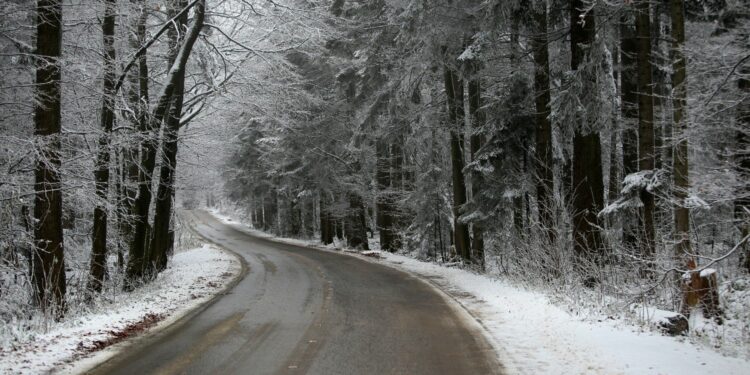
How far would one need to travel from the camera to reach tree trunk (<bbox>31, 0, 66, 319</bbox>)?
9711 mm

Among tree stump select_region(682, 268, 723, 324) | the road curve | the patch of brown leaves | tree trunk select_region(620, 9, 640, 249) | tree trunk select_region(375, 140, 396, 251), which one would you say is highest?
tree trunk select_region(620, 9, 640, 249)

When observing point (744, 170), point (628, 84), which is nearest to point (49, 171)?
point (744, 170)

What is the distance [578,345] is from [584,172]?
518 centimetres

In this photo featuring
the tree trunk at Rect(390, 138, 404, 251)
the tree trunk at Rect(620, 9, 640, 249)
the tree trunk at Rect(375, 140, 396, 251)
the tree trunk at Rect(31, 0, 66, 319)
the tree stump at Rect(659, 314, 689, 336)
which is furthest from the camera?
the tree trunk at Rect(375, 140, 396, 251)

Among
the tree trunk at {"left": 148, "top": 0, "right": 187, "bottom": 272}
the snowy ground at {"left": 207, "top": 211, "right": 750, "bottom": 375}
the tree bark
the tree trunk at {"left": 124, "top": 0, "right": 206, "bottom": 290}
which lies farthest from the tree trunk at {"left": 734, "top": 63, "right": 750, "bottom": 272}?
the tree trunk at {"left": 148, "top": 0, "right": 187, "bottom": 272}

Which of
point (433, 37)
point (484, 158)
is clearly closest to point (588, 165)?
point (484, 158)

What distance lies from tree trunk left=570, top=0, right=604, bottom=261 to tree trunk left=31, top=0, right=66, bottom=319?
10301 mm

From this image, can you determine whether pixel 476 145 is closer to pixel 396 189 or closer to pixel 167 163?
pixel 167 163

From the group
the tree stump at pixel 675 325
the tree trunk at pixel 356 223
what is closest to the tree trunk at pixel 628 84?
the tree stump at pixel 675 325

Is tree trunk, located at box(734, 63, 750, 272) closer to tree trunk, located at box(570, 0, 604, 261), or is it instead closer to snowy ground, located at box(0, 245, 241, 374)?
tree trunk, located at box(570, 0, 604, 261)

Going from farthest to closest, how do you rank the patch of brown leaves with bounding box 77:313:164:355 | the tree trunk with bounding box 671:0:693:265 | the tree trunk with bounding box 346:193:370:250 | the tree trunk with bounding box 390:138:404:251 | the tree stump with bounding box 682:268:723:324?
the tree trunk with bounding box 346:193:370:250
the tree trunk with bounding box 390:138:404:251
the tree trunk with bounding box 671:0:693:265
the tree stump with bounding box 682:268:723:324
the patch of brown leaves with bounding box 77:313:164:355

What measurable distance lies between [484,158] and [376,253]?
400 inches

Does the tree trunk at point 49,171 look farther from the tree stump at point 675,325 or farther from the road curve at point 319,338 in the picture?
the tree stump at point 675,325

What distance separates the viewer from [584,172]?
11625 mm
